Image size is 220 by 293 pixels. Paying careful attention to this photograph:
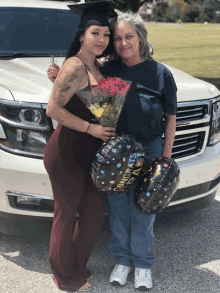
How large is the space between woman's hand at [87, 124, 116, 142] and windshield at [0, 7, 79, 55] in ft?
6.10

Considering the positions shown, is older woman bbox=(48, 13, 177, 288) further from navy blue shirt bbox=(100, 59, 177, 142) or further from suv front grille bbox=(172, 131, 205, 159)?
suv front grille bbox=(172, 131, 205, 159)

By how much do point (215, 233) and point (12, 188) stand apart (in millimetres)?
1947

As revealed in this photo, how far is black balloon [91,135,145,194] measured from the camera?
2.37 meters

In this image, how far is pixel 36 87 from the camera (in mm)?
2848

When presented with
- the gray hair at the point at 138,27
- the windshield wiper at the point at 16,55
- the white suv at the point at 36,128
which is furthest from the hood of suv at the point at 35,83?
the gray hair at the point at 138,27

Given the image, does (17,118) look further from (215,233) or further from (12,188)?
(215,233)

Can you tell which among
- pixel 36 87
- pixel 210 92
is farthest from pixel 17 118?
pixel 210 92

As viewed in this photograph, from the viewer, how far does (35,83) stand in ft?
9.62

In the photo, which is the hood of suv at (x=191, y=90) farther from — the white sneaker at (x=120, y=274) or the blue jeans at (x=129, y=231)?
the white sneaker at (x=120, y=274)

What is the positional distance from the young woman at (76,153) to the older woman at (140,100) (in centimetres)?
11

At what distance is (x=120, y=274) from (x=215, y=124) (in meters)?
1.50

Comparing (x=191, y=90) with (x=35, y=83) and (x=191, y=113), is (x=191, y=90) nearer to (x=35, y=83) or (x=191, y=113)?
(x=191, y=113)

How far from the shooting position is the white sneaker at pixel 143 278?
9.20 ft

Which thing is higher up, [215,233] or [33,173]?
[33,173]
